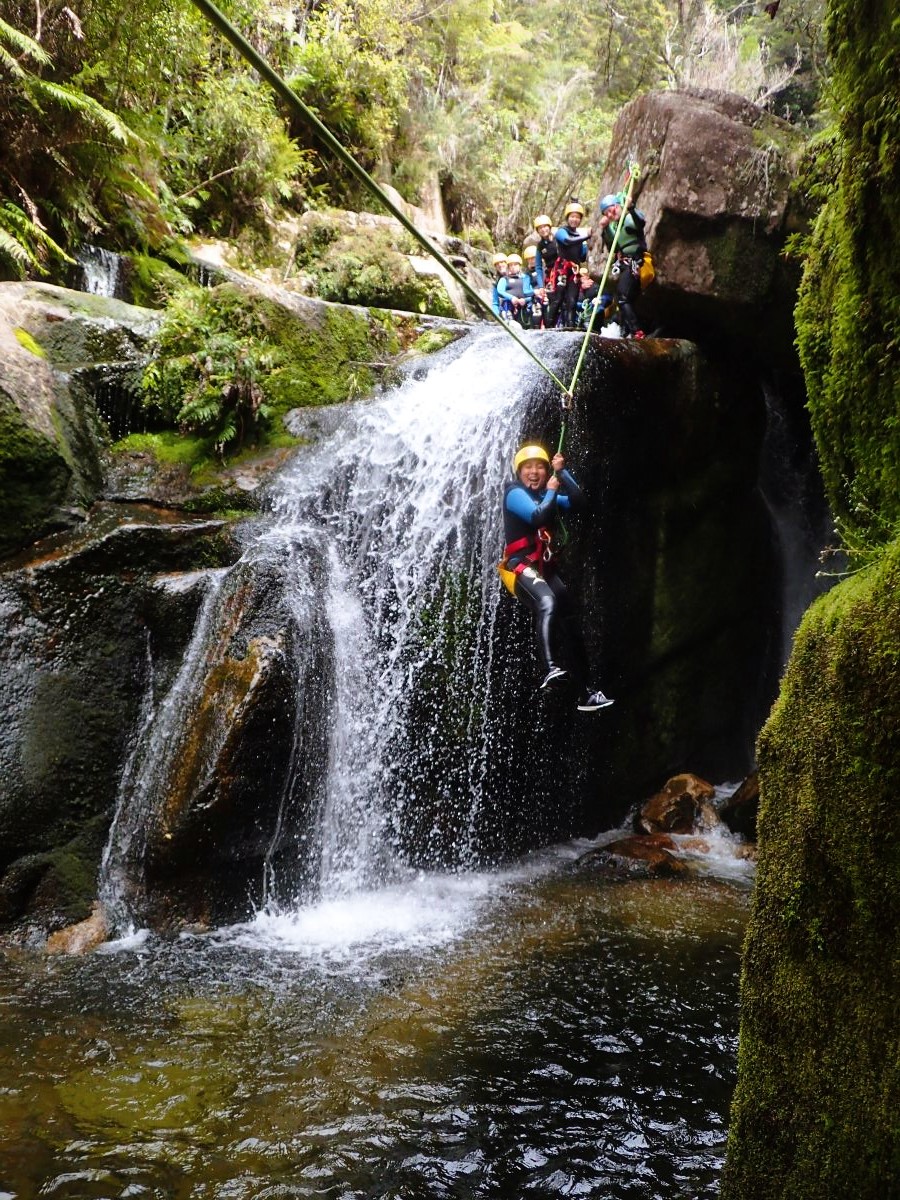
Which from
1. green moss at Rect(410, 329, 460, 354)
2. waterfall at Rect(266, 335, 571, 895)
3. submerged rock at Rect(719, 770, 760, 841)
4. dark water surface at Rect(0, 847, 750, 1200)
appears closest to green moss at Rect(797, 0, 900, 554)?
dark water surface at Rect(0, 847, 750, 1200)

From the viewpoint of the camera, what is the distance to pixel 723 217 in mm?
11086

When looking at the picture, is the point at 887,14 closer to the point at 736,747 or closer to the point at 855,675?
the point at 855,675

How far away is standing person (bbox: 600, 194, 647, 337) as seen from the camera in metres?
10.9

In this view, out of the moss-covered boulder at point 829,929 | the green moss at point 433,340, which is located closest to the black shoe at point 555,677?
the moss-covered boulder at point 829,929

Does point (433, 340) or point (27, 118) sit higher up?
point (27, 118)

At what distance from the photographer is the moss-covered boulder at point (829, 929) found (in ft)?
8.07

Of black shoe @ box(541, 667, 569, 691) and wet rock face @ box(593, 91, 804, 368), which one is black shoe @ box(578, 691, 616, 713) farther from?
wet rock face @ box(593, 91, 804, 368)

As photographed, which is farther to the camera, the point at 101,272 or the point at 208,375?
the point at 101,272

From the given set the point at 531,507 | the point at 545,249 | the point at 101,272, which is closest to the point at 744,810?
the point at 531,507

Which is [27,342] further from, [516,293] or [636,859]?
[516,293]

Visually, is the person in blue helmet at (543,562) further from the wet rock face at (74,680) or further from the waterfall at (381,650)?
the wet rock face at (74,680)

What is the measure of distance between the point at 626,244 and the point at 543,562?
5.58 m

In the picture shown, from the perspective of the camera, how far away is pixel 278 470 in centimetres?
955

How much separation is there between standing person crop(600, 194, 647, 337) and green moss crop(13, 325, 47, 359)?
6.97 metres
